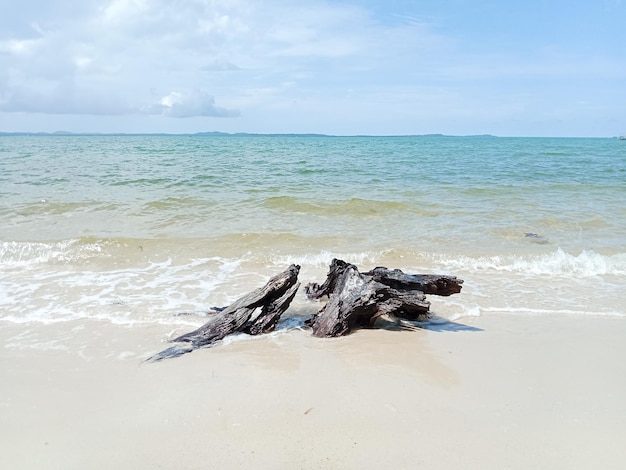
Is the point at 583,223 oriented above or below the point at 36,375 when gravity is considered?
above

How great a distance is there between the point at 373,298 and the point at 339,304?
438mm

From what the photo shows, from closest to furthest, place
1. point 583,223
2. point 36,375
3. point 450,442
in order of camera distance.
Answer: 1. point 450,442
2. point 36,375
3. point 583,223

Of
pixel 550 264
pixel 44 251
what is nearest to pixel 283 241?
pixel 44 251

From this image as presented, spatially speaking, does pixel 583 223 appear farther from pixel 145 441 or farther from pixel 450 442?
pixel 145 441

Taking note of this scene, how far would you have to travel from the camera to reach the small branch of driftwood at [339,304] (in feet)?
19.1

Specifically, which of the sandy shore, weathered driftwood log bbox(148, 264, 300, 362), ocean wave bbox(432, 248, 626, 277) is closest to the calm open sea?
ocean wave bbox(432, 248, 626, 277)

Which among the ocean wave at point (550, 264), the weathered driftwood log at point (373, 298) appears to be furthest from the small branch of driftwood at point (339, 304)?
the ocean wave at point (550, 264)

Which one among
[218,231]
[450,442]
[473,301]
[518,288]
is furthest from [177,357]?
[218,231]

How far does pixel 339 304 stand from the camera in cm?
606

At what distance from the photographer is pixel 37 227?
1280cm

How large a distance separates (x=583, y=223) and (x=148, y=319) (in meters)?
12.2

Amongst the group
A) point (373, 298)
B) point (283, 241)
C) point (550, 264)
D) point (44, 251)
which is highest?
point (373, 298)

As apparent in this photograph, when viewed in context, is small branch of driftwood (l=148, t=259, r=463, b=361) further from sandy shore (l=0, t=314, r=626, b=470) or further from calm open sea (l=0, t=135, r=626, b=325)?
calm open sea (l=0, t=135, r=626, b=325)

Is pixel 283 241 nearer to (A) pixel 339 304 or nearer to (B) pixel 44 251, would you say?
(B) pixel 44 251
